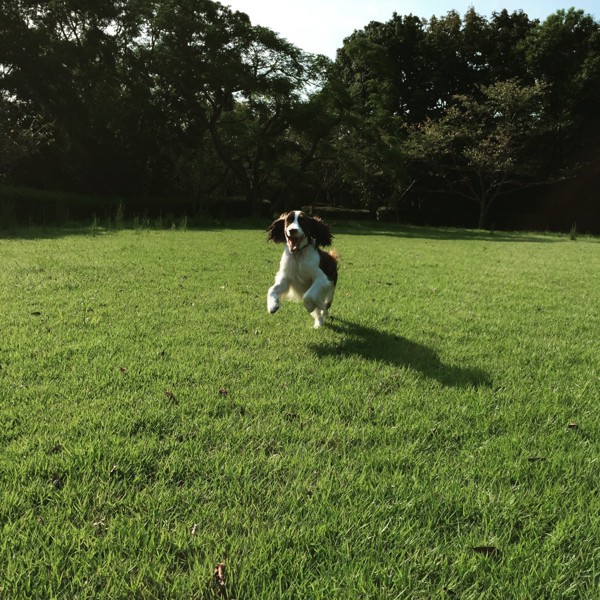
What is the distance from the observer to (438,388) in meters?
3.08

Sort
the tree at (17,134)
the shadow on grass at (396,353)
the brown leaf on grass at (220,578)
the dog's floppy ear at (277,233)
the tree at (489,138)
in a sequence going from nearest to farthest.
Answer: the brown leaf on grass at (220,578)
the shadow on grass at (396,353)
the dog's floppy ear at (277,233)
the tree at (17,134)
the tree at (489,138)

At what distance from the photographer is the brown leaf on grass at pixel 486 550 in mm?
1632

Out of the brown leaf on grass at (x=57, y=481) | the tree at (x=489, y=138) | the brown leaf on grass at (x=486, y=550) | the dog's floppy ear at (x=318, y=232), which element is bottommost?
the brown leaf on grass at (x=57, y=481)

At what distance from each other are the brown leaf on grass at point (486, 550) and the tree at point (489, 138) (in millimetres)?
28669

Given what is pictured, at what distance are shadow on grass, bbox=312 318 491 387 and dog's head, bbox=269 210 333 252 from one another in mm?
881

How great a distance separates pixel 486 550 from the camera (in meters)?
1.65

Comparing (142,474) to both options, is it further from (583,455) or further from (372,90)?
(372,90)

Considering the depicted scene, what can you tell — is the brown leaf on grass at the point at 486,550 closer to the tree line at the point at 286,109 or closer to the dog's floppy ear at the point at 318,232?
the dog's floppy ear at the point at 318,232

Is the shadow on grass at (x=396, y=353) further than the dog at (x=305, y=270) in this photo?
No

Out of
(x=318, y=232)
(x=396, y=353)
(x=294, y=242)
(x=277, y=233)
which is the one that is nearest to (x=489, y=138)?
(x=277, y=233)

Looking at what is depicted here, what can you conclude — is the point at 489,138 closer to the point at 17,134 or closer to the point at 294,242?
the point at 17,134

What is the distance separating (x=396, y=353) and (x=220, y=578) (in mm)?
2561

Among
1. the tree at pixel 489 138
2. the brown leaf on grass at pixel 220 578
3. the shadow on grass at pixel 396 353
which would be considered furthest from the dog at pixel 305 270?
the tree at pixel 489 138

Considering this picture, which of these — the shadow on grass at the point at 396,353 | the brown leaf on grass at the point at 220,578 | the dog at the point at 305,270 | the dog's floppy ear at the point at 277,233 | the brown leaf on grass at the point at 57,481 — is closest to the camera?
the brown leaf on grass at the point at 220,578
